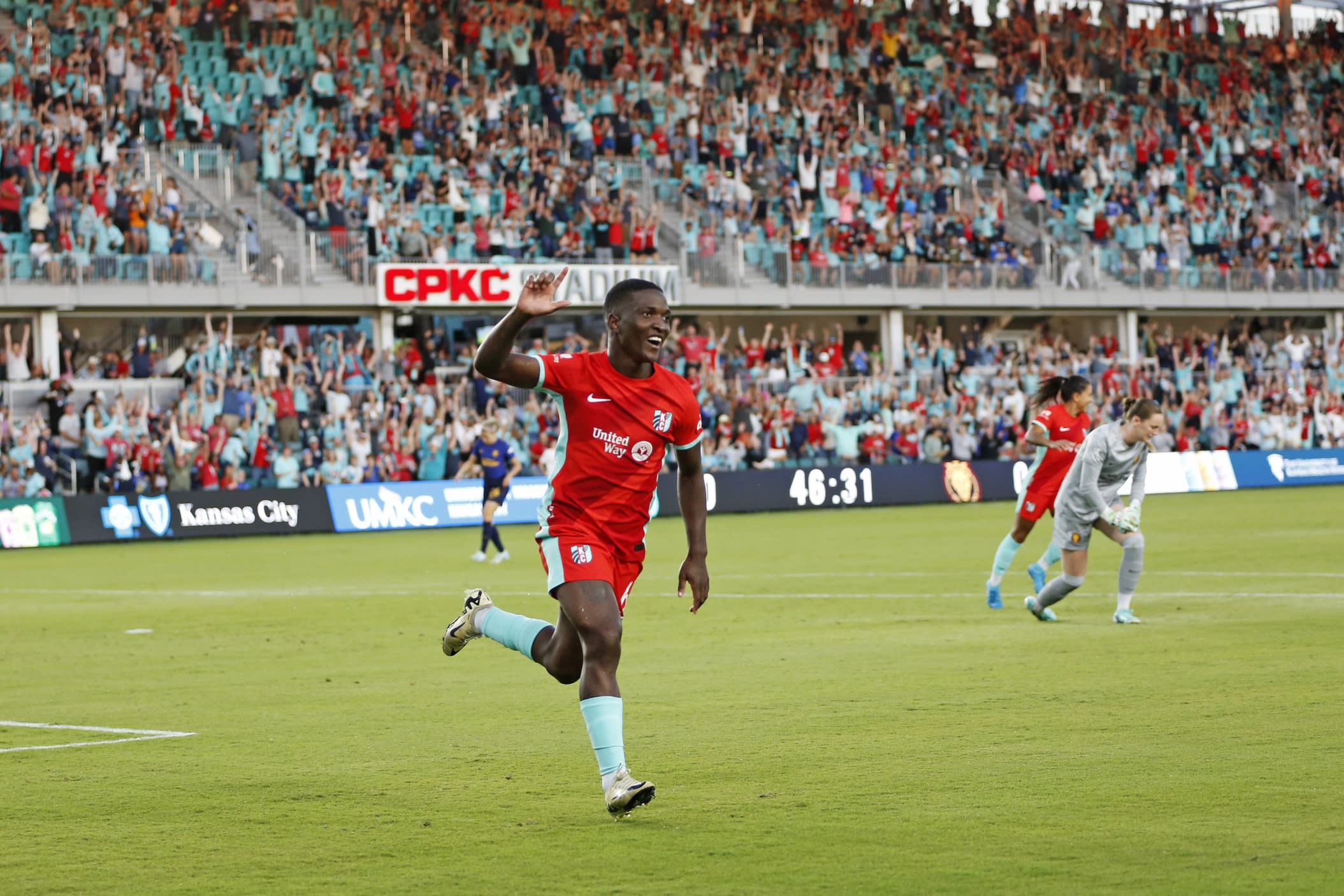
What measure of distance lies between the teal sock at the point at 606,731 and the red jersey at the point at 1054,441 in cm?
1021

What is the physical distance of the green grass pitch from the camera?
21.0 ft

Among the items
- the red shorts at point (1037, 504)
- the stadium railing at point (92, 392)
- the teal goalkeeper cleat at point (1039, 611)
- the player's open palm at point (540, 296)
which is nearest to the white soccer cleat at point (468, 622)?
the player's open palm at point (540, 296)

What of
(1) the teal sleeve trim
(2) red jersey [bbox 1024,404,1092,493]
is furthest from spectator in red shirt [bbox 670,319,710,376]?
(1) the teal sleeve trim

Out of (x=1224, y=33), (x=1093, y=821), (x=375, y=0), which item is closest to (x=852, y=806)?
(x=1093, y=821)

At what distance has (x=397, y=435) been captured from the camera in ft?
123

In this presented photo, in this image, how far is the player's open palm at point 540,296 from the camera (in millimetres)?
7051

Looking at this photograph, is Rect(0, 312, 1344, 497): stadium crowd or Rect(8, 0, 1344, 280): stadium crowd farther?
Rect(8, 0, 1344, 280): stadium crowd

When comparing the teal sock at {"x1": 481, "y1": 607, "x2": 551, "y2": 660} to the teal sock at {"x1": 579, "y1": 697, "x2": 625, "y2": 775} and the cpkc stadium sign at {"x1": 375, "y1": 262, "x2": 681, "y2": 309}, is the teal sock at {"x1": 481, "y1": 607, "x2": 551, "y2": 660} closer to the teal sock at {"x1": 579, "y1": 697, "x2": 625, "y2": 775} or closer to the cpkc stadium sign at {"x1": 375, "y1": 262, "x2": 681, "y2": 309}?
the teal sock at {"x1": 579, "y1": 697, "x2": 625, "y2": 775}

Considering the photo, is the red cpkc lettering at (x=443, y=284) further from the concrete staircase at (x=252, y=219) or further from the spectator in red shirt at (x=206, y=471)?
A: the spectator in red shirt at (x=206, y=471)

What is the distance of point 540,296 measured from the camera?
7223mm

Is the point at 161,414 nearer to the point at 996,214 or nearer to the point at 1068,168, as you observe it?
the point at 996,214

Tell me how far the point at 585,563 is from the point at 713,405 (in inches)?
1328

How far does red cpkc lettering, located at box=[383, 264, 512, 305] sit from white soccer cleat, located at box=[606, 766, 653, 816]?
34302mm

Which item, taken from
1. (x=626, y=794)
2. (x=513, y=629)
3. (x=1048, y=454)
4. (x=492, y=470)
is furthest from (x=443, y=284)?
(x=626, y=794)
